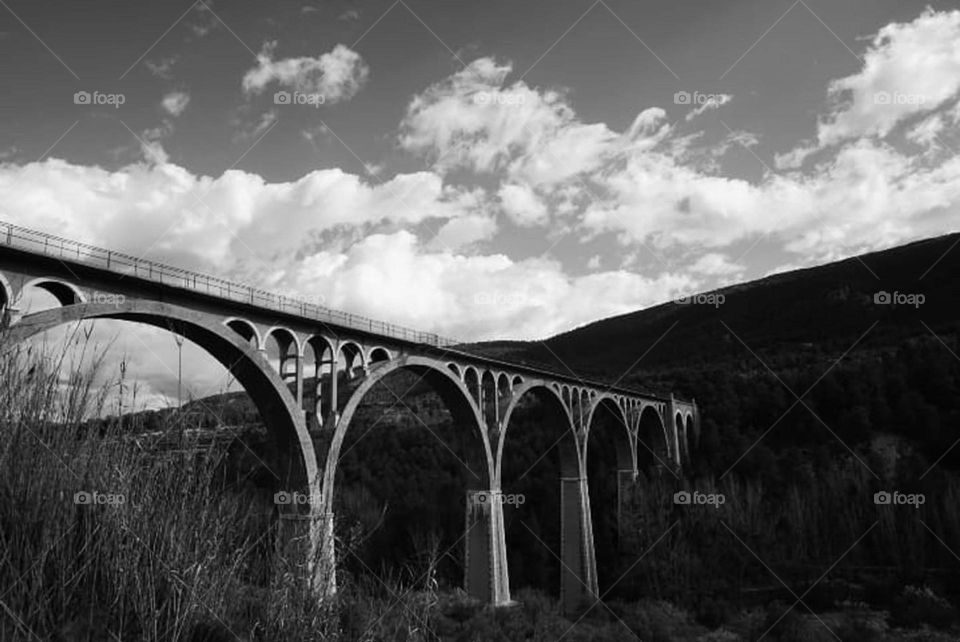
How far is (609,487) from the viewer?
46.3 metres

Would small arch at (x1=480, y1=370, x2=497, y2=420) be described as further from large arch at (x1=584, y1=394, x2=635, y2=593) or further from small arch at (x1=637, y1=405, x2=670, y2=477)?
small arch at (x1=637, y1=405, x2=670, y2=477)

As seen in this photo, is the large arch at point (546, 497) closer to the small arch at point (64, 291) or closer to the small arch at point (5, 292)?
the small arch at point (64, 291)

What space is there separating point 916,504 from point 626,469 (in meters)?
16.1

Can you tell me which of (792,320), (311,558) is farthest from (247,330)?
(792,320)

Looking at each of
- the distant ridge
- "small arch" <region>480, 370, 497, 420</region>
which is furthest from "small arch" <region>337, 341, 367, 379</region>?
the distant ridge

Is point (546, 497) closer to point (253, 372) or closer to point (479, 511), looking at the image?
point (479, 511)

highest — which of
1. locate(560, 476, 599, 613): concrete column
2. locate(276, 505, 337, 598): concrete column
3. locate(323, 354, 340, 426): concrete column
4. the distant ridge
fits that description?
the distant ridge

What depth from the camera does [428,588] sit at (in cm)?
403

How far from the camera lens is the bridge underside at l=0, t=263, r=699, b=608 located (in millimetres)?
11547

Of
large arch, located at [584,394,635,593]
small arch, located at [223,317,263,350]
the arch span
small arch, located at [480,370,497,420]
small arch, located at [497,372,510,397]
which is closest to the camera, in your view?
the arch span

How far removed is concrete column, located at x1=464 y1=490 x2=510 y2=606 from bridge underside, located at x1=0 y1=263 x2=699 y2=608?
1.8 inches

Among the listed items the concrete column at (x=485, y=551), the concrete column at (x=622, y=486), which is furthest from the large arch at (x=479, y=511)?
the concrete column at (x=622, y=486)

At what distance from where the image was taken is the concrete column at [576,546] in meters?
34.1

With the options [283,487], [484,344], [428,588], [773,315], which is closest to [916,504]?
[283,487]
